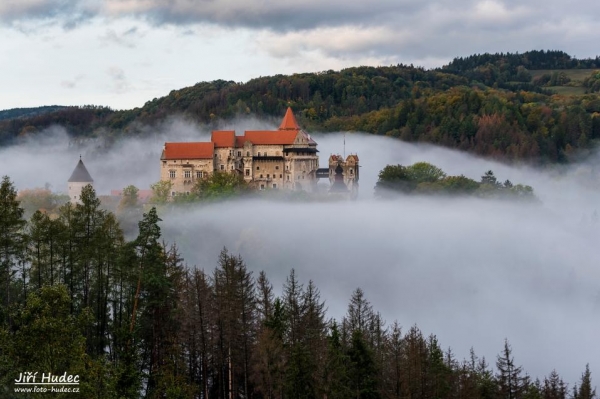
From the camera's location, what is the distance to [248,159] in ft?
374

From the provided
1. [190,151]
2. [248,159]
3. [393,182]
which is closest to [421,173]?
[393,182]

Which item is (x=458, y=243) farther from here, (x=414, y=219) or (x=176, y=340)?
(x=176, y=340)

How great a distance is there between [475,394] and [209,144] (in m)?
74.4

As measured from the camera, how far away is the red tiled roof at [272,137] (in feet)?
375

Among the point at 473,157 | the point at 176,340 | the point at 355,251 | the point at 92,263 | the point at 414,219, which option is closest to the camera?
the point at 176,340

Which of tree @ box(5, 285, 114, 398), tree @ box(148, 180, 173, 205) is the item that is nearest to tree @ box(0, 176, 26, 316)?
tree @ box(5, 285, 114, 398)

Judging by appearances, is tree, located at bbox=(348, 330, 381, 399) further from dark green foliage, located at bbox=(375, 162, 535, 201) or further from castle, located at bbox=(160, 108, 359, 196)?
dark green foliage, located at bbox=(375, 162, 535, 201)

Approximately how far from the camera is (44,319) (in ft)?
95.3

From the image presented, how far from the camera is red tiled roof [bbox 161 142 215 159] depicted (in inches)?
4446

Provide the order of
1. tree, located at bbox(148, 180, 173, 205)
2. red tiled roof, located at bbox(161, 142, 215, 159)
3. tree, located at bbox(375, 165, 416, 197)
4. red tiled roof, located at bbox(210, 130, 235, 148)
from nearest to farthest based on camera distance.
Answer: tree, located at bbox(148, 180, 173, 205)
red tiled roof, located at bbox(161, 142, 215, 159)
red tiled roof, located at bbox(210, 130, 235, 148)
tree, located at bbox(375, 165, 416, 197)

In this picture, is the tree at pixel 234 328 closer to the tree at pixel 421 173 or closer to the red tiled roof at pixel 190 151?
the red tiled roof at pixel 190 151

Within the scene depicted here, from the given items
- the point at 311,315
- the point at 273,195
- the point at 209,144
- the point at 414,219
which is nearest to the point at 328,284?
the point at 273,195

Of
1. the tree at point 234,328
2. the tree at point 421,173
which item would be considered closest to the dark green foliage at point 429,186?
the tree at point 421,173

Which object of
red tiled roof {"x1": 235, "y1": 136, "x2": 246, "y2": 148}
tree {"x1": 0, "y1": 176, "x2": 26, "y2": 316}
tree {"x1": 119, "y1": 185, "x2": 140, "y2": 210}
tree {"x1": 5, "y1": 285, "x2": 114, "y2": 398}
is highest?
red tiled roof {"x1": 235, "y1": 136, "x2": 246, "y2": 148}
